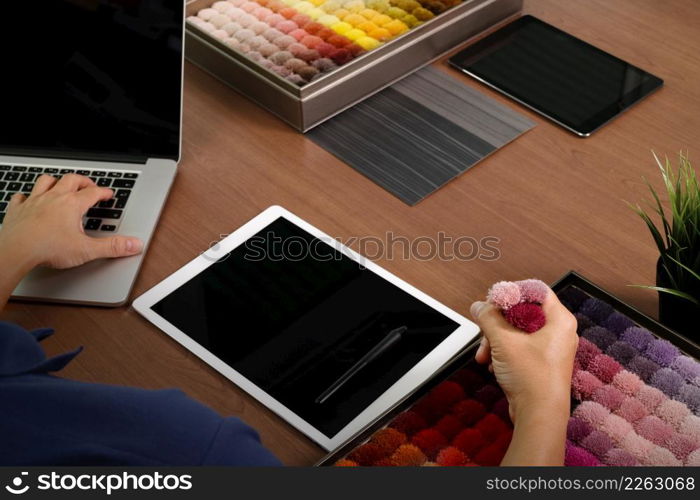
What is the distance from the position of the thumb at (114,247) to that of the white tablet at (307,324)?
7cm

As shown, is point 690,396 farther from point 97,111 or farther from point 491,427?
point 97,111

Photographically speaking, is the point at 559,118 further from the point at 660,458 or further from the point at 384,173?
the point at 660,458

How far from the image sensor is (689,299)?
39.8 inches

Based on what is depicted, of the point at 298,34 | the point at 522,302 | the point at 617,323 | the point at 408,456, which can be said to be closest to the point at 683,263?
the point at 617,323

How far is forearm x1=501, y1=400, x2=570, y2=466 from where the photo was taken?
0.86 metres

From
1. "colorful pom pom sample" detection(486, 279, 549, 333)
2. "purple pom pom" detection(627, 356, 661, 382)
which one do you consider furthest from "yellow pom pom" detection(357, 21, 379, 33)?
"purple pom pom" detection(627, 356, 661, 382)

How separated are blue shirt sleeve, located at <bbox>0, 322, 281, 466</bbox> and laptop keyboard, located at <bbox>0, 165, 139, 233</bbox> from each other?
42 cm

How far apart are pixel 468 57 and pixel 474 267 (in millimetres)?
505

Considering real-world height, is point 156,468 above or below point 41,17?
below

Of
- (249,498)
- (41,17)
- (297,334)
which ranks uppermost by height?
(41,17)

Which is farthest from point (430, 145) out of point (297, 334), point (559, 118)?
point (297, 334)

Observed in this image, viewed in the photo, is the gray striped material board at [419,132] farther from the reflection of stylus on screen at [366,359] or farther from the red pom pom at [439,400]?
the red pom pom at [439,400]

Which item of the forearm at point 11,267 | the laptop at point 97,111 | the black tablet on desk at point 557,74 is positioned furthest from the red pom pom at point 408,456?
the black tablet on desk at point 557,74

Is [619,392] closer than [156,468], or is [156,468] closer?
[156,468]
